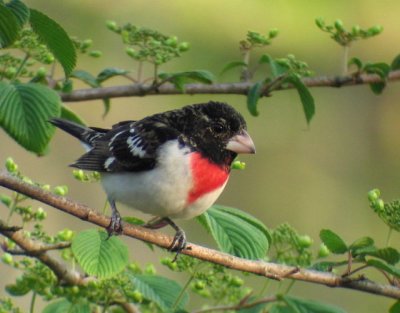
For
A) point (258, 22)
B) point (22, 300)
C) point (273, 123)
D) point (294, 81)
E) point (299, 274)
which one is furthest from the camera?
point (273, 123)

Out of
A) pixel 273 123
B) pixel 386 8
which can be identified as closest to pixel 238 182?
pixel 273 123

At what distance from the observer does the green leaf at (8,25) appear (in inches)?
109

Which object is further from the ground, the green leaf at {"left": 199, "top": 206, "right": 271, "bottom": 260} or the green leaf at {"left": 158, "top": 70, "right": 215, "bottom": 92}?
the green leaf at {"left": 158, "top": 70, "right": 215, "bottom": 92}

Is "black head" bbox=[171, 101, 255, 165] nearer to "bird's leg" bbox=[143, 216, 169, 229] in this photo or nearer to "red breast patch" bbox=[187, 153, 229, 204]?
"red breast patch" bbox=[187, 153, 229, 204]

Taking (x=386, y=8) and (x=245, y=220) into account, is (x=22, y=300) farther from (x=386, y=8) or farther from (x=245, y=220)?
(x=386, y=8)

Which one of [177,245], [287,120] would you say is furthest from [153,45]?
[287,120]

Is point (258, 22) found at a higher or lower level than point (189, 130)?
lower

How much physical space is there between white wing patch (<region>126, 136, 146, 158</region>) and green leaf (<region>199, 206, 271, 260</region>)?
1.98 feet

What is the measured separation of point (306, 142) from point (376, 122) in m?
0.78

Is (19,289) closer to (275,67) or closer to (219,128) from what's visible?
(219,128)

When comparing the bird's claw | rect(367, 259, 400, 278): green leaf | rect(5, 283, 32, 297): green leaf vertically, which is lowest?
rect(5, 283, 32, 297): green leaf

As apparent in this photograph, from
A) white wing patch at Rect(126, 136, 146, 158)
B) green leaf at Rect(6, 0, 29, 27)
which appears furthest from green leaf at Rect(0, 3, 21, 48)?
white wing patch at Rect(126, 136, 146, 158)

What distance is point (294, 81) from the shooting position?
3.60 meters

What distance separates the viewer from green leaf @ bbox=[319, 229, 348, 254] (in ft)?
10.3
